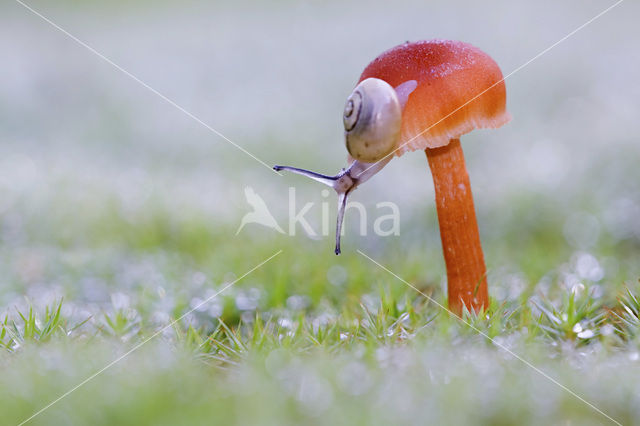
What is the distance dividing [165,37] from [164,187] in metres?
3.54

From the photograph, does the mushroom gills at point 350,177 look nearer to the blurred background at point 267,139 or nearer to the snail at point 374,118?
the snail at point 374,118

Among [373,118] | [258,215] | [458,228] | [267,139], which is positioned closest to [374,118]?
[373,118]

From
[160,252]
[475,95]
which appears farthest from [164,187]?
[475,95]

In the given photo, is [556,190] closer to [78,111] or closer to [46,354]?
[46,354]

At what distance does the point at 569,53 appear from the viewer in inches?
184

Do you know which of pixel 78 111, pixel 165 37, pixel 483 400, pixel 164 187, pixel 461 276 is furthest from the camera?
pixel 165 37

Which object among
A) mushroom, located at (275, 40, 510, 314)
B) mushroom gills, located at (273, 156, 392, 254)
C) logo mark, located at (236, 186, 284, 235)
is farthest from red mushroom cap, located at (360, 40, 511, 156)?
logo mark, located at (236, 186, 284, 235)

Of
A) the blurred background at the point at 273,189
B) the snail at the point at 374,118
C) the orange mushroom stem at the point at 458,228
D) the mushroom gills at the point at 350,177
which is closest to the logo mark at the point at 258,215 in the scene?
the blurred background at the point at 273,189

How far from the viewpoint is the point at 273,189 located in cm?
314

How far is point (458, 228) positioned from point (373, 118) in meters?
0.53

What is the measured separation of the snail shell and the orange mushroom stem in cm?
31

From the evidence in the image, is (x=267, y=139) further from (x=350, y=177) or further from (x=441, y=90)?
(x=441, y=90)

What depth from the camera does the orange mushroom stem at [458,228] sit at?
1.69 meters

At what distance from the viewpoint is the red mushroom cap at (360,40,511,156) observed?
1.47 m
